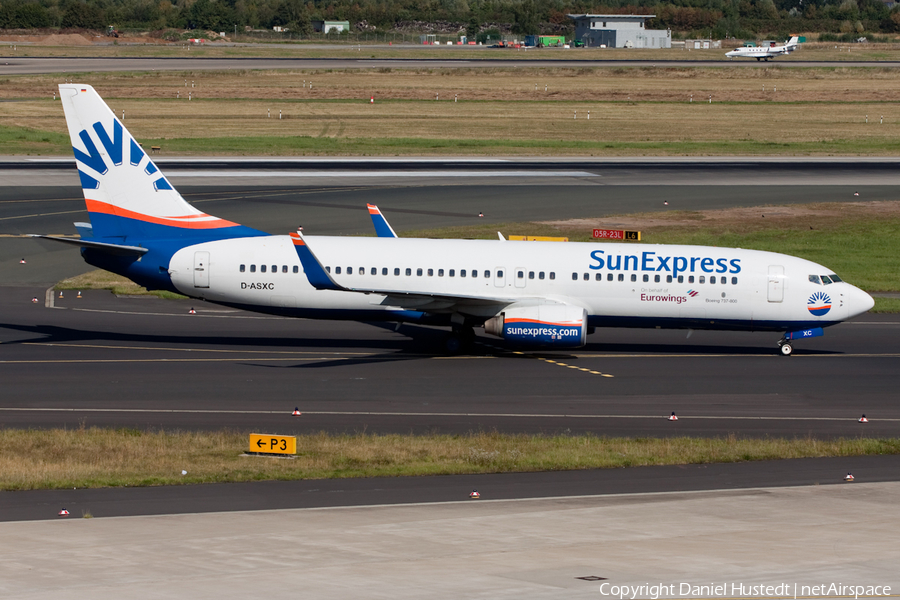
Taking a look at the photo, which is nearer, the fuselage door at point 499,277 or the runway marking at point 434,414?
the runway marking at point 434,414

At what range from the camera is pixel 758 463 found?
2720 centimetres

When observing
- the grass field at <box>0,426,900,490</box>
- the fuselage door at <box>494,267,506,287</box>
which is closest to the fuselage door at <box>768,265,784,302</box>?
the fuselage door at <box>494,267,506,287</box>

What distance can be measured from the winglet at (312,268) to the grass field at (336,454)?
8554mm

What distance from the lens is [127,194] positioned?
132 feet

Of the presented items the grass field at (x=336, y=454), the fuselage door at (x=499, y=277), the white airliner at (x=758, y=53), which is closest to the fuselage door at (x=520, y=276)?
the fuselage door at (x=499, y=277)

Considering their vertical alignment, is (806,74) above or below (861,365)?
above

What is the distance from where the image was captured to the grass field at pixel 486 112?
101m

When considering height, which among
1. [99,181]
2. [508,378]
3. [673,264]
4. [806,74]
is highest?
[806,74]

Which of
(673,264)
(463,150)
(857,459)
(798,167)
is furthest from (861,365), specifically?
(463,150)

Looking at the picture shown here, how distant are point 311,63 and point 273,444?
149 meters

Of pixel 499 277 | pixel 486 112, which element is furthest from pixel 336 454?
pixel 486 112

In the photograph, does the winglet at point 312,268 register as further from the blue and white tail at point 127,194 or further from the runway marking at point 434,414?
the runway marking at point 434,414

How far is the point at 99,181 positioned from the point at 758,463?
2610cm

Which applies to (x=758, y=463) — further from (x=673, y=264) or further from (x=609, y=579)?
(x=673, y=264)
